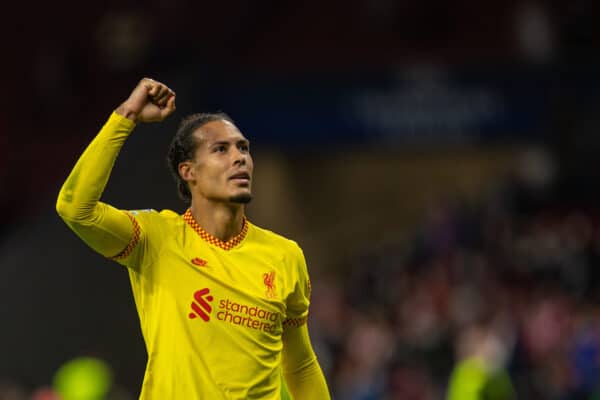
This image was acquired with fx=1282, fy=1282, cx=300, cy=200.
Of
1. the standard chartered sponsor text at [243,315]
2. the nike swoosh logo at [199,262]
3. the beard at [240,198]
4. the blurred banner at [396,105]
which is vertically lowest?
the blurred banner at [396,105]

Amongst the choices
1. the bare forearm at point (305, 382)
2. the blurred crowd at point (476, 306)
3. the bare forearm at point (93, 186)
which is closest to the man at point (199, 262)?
the bare forearm at point (93, 186)

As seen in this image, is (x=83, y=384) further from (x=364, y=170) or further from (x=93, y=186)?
Answer: (x=364, y=170)

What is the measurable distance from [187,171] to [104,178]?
0.62 metres

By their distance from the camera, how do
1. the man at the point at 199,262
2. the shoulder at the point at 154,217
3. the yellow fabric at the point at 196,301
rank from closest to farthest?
the man at the point at 199,262 < the yellow fabric at the point at 196,301 < the shoulder at the point at 154,217

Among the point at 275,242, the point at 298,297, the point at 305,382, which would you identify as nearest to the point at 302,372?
the point at 305,382

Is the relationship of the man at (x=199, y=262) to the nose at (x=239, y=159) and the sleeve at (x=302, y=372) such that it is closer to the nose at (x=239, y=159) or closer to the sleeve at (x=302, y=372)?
the nose at (x=239, y=159)

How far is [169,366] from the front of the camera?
4684mm

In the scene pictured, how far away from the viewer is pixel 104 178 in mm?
4453

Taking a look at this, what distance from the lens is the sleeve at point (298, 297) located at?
5020 mm

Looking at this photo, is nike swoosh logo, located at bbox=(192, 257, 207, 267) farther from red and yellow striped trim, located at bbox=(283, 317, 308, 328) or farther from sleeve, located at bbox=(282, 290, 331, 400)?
sleeve, located at bbox=(282, 290, 331, 400)

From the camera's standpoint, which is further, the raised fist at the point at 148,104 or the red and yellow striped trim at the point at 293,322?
the red and yellow striped trim at the point at 293,322

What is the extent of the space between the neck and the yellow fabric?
0.06 m

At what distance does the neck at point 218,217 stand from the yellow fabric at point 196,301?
2.3 inches

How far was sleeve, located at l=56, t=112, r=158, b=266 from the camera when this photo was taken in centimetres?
441
